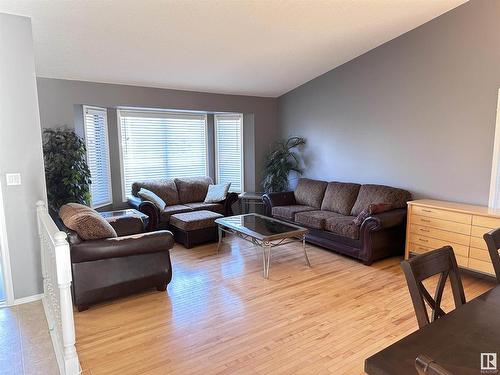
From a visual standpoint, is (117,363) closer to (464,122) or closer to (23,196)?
(23,196)

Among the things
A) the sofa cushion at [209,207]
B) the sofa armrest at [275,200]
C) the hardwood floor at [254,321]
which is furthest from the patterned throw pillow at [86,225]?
the sofa armrest at [275,200]

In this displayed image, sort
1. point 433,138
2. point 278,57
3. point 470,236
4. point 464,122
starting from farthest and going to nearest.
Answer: point 278,57 → point 433,138 → point 464,122 → point 470,236

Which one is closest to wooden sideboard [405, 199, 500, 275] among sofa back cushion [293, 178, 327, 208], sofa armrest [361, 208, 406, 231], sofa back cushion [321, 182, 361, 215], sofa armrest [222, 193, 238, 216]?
sofa armrest [361, 208, 406, 231]

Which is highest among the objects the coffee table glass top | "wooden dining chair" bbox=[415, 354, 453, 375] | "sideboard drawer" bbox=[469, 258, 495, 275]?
"wooden dining chair" bbox=[415, 354, 453, 375]

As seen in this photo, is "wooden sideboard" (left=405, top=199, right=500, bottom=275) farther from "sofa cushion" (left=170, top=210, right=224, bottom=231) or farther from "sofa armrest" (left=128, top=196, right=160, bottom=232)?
"sofa armrest" (left=128, top=196, right=160, bottom=232)

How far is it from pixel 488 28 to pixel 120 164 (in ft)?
17.6

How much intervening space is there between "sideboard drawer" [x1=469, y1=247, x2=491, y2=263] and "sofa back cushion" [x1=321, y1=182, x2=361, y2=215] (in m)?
Result: 1.67

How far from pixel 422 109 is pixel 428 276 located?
137 inches

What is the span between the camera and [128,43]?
3676 mm

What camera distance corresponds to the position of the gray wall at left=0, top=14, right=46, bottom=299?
2.95m

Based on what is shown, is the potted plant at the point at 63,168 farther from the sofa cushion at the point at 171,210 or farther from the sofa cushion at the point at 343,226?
the sofa cushion at the point at 343,226

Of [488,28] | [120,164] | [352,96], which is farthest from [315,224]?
[120,164]

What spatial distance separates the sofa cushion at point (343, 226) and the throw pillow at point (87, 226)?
9.08 feet

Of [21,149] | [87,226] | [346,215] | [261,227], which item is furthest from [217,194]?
[21,149]
